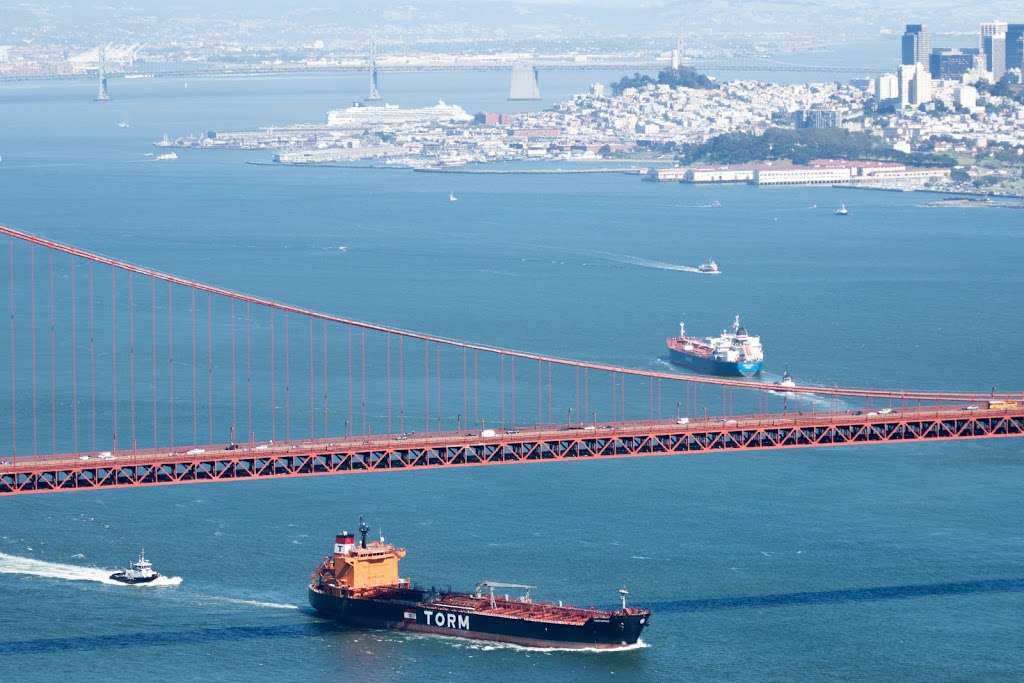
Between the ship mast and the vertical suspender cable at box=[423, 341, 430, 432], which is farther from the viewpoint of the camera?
the vertical suspender cable at box=[423, 341, 430, 432]

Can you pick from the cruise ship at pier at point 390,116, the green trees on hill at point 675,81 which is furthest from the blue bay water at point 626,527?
the green trees on hill at point 675,81

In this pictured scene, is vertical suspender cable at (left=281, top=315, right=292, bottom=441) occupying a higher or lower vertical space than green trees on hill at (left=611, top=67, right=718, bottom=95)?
lower

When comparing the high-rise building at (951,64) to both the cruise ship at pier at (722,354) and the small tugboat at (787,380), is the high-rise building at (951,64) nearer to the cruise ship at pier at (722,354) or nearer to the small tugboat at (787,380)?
the cruise ship at pier at (722,354)

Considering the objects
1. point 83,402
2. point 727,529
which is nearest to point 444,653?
point 727,529

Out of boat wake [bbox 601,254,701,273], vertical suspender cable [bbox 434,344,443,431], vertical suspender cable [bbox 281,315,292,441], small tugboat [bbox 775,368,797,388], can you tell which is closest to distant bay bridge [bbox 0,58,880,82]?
boat wake [bbox 601,254,701,273]

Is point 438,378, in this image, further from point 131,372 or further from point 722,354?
point 722,354

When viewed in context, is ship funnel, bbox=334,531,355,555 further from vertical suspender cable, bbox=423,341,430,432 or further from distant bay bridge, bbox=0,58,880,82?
distant bay bridge, bbox=0,58,880,82

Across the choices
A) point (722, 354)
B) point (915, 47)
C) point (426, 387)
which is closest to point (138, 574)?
point (426, 387)
